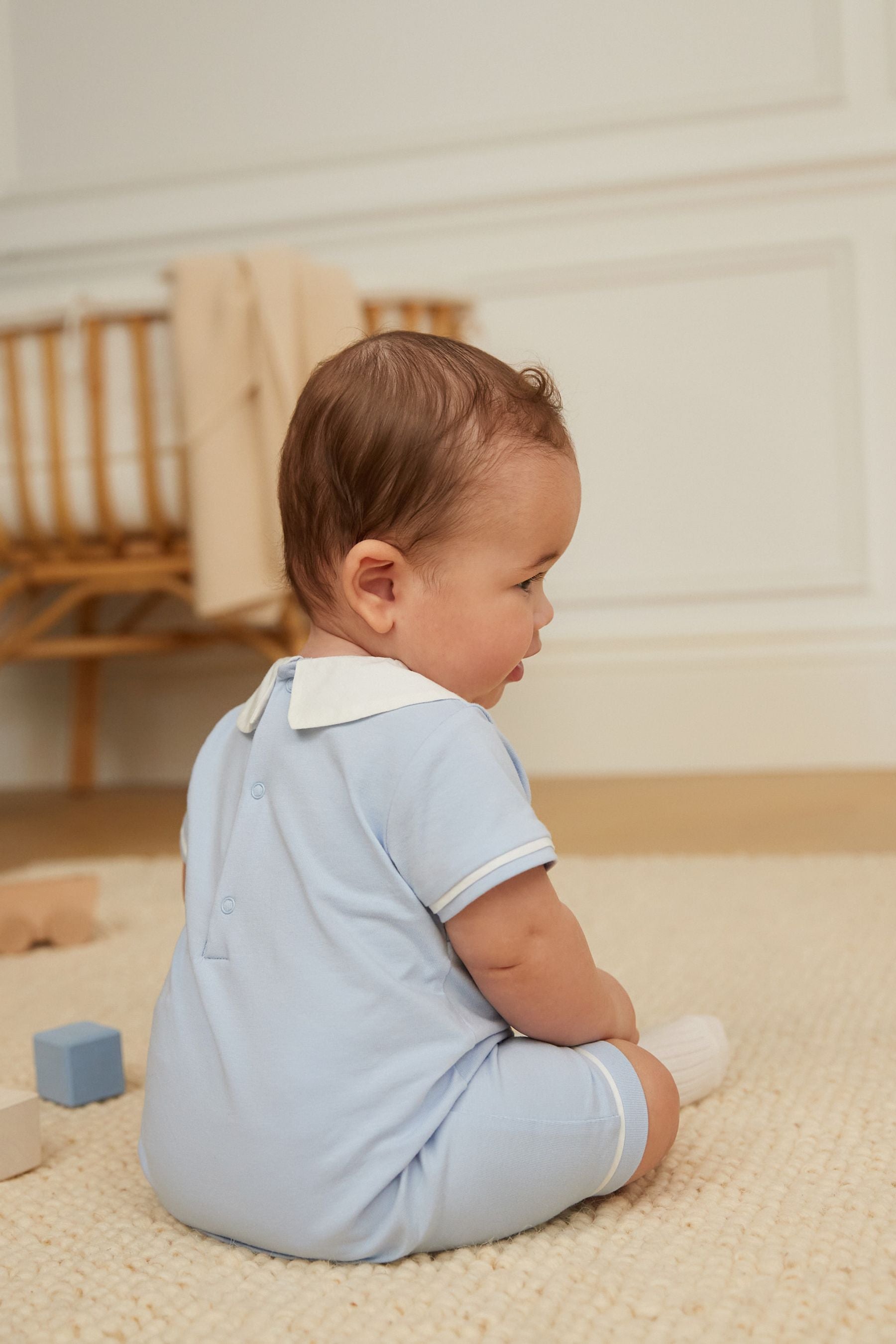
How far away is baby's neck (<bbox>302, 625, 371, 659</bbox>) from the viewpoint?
2.09 ft

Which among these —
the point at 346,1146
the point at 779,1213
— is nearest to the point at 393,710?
the point at 346,1146

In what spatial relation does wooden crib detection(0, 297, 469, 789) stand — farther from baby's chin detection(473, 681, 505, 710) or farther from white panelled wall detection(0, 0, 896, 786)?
baby's chin detection(473, 681, 505, 710)

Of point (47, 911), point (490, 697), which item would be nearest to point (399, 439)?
point (490, 697)

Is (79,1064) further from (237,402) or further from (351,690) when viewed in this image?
(237,402)

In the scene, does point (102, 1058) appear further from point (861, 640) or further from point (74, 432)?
point (861, 640)

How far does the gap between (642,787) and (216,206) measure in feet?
4.36

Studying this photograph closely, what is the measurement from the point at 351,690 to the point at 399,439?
12 centimetres

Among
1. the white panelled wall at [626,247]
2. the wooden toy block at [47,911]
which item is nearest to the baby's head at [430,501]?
the wooden toy block at [47,911]

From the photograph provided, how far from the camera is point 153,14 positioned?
2.36 meters

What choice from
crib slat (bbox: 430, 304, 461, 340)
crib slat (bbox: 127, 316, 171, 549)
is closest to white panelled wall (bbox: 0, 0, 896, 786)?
crib slat (bbox: 430, 304, 461, 340)

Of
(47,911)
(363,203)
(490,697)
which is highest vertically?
Result: (363,203)

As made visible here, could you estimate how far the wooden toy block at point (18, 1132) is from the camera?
68 centimetres

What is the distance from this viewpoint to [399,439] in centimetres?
60

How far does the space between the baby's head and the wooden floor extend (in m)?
0.92
